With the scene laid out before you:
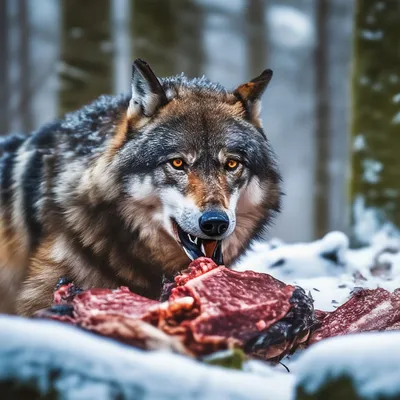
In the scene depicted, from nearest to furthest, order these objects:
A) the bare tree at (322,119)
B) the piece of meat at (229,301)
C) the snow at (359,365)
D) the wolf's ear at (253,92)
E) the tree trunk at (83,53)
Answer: the snow at (359,365) → the piece of meat at (229,301) → the wolf's ear at (253,92) → the tree trunk at (83,53) → the bare tree at (322,119)

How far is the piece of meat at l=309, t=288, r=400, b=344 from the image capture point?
310cm

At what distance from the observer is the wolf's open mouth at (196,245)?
134 inches

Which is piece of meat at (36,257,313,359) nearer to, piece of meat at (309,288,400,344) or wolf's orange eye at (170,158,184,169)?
piece of meat at (309,288,400,344)

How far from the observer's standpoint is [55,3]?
40.3ft

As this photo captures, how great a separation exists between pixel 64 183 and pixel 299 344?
163cm

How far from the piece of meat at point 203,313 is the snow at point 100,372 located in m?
0.37

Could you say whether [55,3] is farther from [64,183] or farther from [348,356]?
[348,356]

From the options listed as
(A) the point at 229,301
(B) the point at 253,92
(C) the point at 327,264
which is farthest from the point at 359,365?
(C) the point at 327,264

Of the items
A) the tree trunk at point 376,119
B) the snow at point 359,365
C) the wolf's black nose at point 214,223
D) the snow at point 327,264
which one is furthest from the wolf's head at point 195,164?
the tree trunk at point 376,119

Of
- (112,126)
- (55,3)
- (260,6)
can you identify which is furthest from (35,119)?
(112,126)

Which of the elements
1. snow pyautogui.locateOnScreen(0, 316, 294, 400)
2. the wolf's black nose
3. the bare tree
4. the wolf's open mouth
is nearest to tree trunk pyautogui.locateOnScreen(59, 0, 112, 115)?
the bare tree

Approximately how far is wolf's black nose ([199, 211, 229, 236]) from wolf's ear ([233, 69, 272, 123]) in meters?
0.98

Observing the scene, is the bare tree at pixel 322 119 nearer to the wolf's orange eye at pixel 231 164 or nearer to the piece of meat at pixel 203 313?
the wolf's orange eye at pixel 231 164

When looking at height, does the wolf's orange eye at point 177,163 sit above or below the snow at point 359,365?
above
